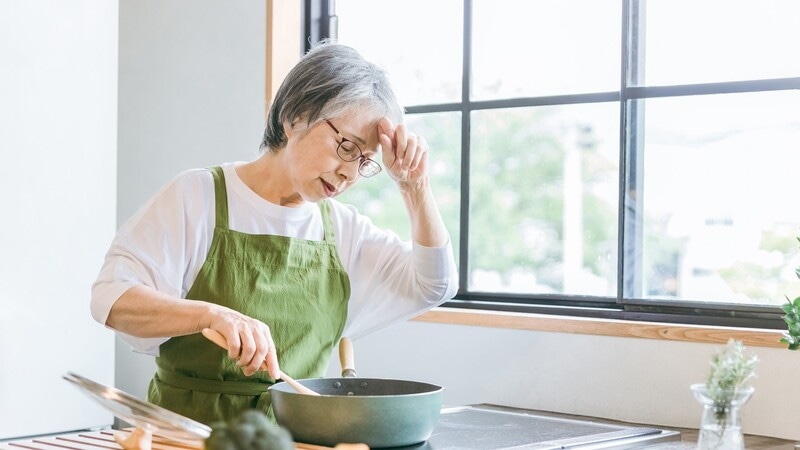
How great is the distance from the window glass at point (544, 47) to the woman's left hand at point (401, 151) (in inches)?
41.9

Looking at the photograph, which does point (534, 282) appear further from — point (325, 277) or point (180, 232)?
point (180, 232)

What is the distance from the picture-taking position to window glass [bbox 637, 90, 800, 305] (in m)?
2.50

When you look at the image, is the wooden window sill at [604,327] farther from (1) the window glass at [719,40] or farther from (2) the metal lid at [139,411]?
(2) the metal lid at [139,411]

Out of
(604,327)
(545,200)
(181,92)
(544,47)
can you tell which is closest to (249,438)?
(604,327)

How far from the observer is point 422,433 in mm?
1583

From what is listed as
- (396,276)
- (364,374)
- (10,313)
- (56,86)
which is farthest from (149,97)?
(396,276)

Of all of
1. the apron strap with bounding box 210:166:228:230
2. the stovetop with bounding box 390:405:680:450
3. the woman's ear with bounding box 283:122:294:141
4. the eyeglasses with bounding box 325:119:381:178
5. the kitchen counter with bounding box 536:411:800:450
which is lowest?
the kitchen counter with bounding box 536:411:800:450

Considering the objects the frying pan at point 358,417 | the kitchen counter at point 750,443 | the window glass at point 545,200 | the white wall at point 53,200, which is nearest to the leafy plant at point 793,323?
the kitchen counter at point 750,443

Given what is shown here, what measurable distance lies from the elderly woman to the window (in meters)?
0.86

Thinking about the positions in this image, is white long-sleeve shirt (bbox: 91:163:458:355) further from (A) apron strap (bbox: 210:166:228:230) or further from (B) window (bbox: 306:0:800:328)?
(B) window (bbox: 306:0:800:328)

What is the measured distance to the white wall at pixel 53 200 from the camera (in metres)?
2.92

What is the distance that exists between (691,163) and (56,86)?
73.1 inches

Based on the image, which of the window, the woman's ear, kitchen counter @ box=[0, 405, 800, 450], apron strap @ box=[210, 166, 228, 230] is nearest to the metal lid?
kitchen counter @ box=[0, 405, 800, 450]

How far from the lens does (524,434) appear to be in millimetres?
1908
